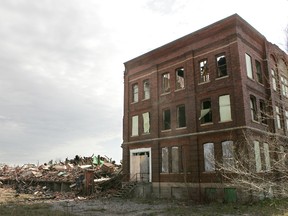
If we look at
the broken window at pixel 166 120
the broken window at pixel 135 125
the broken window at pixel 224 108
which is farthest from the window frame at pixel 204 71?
the broken window at pixel 135 125

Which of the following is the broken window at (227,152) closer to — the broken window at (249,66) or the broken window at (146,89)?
the broken window at (249,66)

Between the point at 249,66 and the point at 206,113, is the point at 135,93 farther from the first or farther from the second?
the point at 249,66

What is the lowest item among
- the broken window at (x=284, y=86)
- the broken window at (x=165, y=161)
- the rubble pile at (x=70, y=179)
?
the rubble pile at (x=70, y=179)

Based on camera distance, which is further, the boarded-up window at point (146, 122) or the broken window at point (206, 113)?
the boarded-up window at point (146, 122)

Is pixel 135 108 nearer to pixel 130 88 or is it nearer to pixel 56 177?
pixel 130 88

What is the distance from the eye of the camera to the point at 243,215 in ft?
55.9

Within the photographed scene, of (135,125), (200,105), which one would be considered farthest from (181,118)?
(135,125)

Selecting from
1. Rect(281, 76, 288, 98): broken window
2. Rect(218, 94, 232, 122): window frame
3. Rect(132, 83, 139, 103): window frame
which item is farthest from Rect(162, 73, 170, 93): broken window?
Rect(281, 76, 288, 98): broken window

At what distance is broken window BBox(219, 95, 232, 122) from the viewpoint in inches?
939

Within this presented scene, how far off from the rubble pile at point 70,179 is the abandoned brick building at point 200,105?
10.6 feet

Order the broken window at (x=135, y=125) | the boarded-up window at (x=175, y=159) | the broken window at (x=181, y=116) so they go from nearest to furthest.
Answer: the boarded-up window at (x=175, y=159), the broken window at (x=181, y=116), the broken window at (x=135, y=125)

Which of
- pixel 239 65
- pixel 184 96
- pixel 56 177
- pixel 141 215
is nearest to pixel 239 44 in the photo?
pixel 239 65

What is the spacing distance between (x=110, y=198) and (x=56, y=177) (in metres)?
11.9

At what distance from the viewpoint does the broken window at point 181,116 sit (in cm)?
2724
